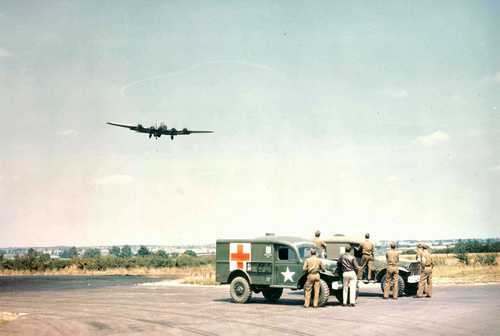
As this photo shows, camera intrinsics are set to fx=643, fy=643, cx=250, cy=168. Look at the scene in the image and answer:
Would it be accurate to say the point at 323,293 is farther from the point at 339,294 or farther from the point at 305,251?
the point at 305,251

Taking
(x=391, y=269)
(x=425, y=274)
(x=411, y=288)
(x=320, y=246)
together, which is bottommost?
(x=411, y=288)

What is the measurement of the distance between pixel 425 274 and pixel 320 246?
3958 mm

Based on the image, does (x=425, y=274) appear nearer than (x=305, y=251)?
No

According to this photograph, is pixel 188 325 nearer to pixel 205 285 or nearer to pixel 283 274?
pixel 283 274

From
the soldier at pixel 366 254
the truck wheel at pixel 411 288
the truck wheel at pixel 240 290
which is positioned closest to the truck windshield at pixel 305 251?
the truck wheel at pixel 240 290

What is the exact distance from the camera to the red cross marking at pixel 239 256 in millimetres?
20859

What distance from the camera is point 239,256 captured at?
2098cm

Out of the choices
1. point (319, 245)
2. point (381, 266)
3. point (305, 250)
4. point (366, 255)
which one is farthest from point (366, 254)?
point (305, 250)

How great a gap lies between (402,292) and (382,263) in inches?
47.9

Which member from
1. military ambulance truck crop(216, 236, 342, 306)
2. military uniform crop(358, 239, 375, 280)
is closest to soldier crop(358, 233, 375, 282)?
military uniform crop(358, 239, 375, 280)

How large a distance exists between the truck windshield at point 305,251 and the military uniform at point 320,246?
314 mm

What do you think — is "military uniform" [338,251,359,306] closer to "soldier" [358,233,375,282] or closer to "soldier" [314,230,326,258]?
"soldier" [314,230,326,258]

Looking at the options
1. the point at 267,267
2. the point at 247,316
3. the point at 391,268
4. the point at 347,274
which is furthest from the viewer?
the point at 391,268

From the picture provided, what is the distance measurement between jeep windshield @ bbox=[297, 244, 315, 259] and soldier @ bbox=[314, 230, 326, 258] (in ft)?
0.97
